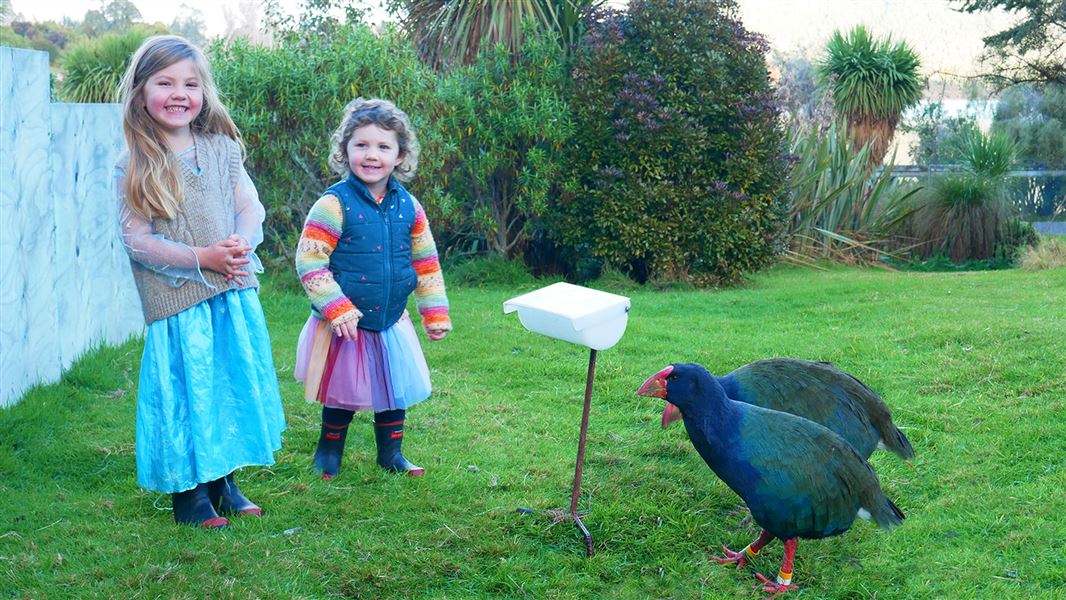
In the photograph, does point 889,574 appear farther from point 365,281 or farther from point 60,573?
point 60,573

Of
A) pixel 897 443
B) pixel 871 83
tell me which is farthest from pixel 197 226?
pixel 871 83

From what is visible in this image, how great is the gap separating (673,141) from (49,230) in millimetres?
6293

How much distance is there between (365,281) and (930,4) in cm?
3073

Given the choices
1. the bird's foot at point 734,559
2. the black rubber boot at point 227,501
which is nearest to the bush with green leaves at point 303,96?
the black rubber boot at point 227,501

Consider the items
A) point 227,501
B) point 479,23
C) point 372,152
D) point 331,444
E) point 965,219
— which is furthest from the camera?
point 965,219

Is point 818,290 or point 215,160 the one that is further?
point 818,290

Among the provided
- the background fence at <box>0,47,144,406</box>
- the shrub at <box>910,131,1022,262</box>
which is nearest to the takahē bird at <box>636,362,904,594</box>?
the background fence at <box>0,47,144,406</box>

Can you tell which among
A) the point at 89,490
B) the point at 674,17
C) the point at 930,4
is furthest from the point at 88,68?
the point at 930,4

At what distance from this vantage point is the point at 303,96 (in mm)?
9594

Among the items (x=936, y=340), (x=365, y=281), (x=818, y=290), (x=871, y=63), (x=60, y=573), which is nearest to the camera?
(x=60, y=573)

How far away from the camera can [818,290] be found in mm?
9930

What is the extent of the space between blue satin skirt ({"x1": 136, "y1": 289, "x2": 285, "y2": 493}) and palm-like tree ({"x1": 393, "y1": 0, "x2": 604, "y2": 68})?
26.0 feet

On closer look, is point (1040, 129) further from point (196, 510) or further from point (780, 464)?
point (196, 510)

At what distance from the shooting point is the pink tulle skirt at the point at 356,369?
4.45 meters
